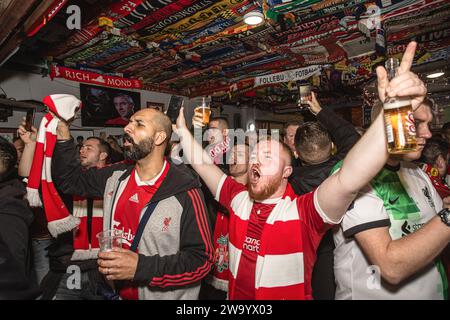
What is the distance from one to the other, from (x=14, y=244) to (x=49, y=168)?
20.2 inches

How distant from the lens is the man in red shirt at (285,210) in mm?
1056

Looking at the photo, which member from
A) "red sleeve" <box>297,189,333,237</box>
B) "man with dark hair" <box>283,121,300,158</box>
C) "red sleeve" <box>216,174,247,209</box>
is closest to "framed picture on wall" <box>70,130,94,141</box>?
"man with dark hair" <box>283,121,300,158</box>

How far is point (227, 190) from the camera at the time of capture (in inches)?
76.7

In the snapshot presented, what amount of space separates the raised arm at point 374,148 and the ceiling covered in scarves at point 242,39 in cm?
286

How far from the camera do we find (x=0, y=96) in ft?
16.4

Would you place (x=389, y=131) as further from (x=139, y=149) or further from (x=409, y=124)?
(x=139, y=149)

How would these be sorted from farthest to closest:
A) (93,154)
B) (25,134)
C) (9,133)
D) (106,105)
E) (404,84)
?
1. (106,105)
2. (9,133)
3. (93,154)
4. (25,134)
5. (404,84)

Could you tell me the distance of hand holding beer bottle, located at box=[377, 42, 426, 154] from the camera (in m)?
0.97

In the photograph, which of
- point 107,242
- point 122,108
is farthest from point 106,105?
point 107,242

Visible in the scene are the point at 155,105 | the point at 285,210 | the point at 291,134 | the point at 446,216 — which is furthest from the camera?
the point at 155,105

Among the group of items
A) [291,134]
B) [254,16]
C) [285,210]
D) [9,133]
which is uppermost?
[254,16]

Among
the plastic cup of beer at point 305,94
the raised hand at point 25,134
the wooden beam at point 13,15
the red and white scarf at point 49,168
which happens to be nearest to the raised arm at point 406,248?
the plastic cup of beer at point 305,94

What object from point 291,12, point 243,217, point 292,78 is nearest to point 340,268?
point 243,217

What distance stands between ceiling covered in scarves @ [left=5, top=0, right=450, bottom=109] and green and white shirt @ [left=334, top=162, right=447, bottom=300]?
2.89 meters
